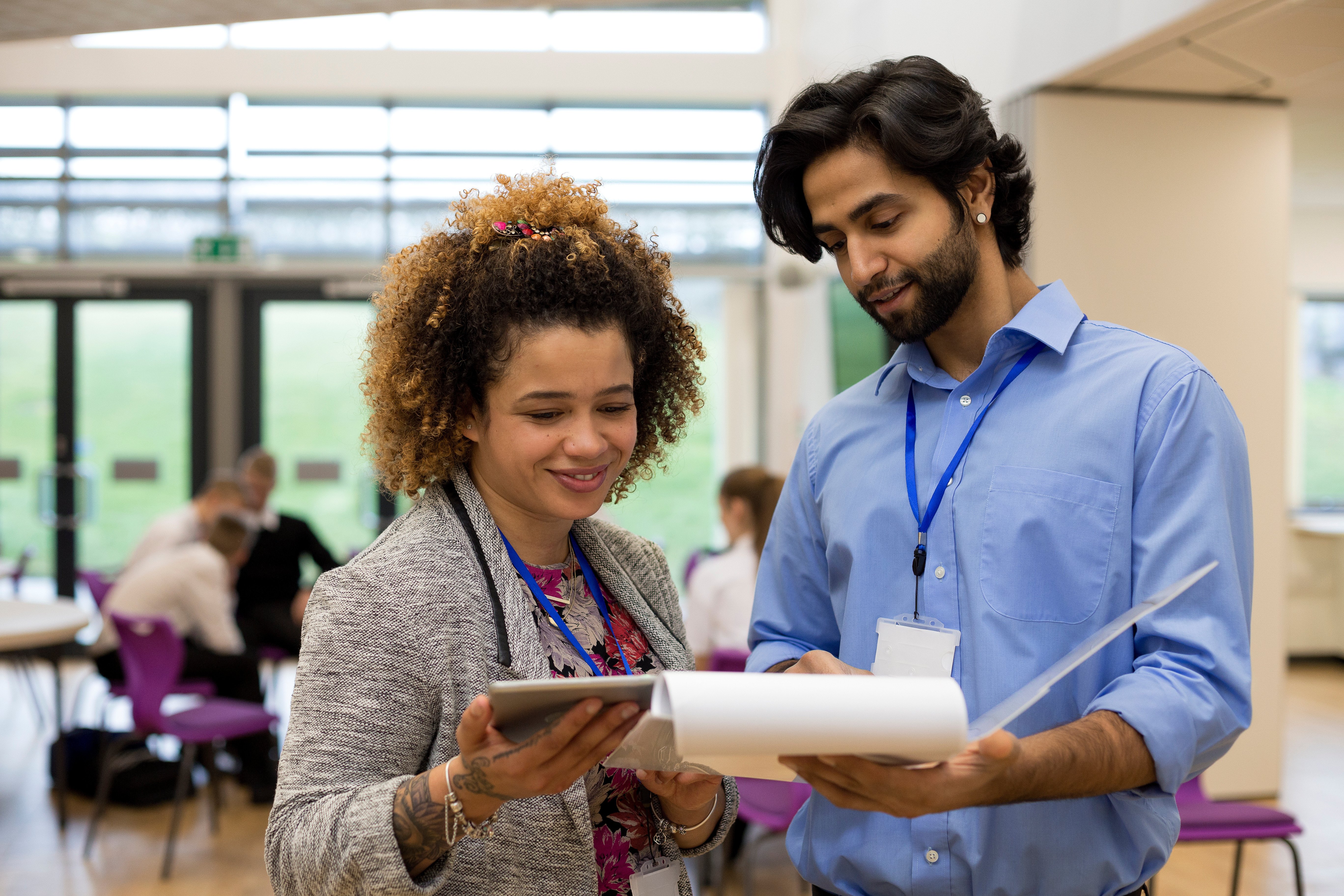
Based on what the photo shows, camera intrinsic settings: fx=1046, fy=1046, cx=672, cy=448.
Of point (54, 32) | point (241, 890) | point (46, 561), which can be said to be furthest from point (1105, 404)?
point (46, 561)

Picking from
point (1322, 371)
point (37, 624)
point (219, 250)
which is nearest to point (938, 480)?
point (37, 624)

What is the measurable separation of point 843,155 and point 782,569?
2.04ft

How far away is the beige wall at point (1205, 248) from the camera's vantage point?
4340mm

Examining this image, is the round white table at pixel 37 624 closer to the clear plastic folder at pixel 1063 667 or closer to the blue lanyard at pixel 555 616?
the blue lanyard at pixel 555 616

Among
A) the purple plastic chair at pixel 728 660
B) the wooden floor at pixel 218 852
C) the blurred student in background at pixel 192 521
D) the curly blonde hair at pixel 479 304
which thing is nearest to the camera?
the curly blonde hair at pixel 479 304

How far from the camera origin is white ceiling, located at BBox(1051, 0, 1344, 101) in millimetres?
3393

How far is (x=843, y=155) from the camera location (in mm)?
1479

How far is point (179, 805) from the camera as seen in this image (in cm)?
414

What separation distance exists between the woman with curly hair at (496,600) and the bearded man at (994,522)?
0.24 m

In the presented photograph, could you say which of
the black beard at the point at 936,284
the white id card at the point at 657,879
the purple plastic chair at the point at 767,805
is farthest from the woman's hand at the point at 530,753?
the purple plastic chair at the point at 767,805

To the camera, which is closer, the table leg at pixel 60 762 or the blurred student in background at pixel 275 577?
the table leg at pixel 60 762

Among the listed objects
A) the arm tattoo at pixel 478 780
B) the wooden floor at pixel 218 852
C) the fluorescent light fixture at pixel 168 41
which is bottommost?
the wooden floor at pixel 218 852

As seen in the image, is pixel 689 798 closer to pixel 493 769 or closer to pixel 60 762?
pixel 493 769

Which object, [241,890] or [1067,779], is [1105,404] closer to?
[1067,779]
